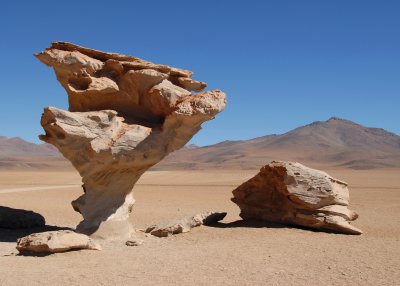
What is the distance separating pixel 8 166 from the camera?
105875 mm

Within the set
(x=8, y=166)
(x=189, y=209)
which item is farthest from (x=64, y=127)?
(x=8, y=166)

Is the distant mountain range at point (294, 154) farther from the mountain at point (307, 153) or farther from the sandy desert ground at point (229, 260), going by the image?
the sandy desert ground at point (229, 260)

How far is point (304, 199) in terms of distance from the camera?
14.0 meters

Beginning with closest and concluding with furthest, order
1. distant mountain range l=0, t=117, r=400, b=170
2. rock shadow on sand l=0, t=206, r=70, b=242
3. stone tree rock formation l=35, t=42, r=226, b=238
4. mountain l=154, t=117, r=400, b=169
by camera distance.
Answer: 1. stone tree rock formation l=35, t=42, r=226, b=238
2. rock shadow on sand l=0, t=206, r=70, b=242
3. distant mountain range l=0, t=117, r=400, b=170
4. mountain l=154, t=117, r=400, b=169

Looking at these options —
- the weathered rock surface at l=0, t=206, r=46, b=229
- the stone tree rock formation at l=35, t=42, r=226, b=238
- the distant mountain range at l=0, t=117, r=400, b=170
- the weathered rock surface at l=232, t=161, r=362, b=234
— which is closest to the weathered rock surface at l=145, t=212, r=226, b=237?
the stone tree rock formation at l=35, t=42, r=226, b=238

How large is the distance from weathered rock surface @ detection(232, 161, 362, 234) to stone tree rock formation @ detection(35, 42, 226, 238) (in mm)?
3025

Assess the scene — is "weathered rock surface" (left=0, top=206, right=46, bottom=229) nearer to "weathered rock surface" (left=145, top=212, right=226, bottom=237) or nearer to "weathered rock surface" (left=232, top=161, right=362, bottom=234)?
"weathered rock surface" (left=145, top=212, right=226, bottom=237)

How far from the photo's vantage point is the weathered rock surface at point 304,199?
1395 centimetres

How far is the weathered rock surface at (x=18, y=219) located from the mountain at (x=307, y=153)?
91848 mm

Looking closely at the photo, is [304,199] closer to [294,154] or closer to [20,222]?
[20,222]

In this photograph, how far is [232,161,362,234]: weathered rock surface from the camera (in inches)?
549

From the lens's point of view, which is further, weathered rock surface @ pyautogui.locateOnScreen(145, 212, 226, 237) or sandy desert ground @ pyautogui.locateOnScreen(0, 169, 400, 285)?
weathered rock surface @ pyautogui.locateOnScreen(145, 212, 226, 237)

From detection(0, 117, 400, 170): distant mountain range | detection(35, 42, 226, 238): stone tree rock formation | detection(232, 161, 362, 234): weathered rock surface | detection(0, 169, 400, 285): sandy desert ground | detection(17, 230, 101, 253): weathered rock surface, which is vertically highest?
detection(0, 117, 400, 170): distant mountain range

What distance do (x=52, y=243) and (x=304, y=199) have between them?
7.17m
